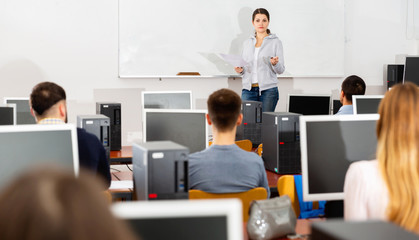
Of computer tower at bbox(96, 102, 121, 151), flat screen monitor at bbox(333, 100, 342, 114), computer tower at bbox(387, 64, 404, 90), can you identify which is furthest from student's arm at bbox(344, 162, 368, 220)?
computer tower at bbox(387, 64, 404, 90)

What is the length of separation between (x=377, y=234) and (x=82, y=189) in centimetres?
43

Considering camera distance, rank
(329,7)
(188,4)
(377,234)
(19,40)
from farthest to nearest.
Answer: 1. (329,7)
2. (188,4)
3. (19,40)
4. (377,234)

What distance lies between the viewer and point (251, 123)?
4430 millimetres

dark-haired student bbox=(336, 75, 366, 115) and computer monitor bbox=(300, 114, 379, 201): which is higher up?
dark-haired student bbox=(336, 75, 366, 115)

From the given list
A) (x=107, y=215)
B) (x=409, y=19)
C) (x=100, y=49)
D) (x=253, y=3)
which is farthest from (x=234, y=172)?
(x=409, y=19)

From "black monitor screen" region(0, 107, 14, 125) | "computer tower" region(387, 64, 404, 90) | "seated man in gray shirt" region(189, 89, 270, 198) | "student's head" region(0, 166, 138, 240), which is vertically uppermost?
"computer tower" region(387, 64, 404, 90)

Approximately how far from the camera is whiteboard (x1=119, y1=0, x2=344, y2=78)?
5902 mm

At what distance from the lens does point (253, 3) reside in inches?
246

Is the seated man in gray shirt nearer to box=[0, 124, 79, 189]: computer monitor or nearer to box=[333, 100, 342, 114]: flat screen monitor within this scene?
box=[0, 124, 79, 189]: computer monitor

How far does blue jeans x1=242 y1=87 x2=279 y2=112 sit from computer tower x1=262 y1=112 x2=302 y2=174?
80.2 inches

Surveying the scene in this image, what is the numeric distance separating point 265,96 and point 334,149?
3198mm

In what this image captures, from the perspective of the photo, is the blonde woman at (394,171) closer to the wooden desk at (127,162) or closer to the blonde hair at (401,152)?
the blonde hair at (401,152)

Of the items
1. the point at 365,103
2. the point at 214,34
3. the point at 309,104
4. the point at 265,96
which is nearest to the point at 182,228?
the point at 365,103

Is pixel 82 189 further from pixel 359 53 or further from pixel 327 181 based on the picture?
pixel 359 53
